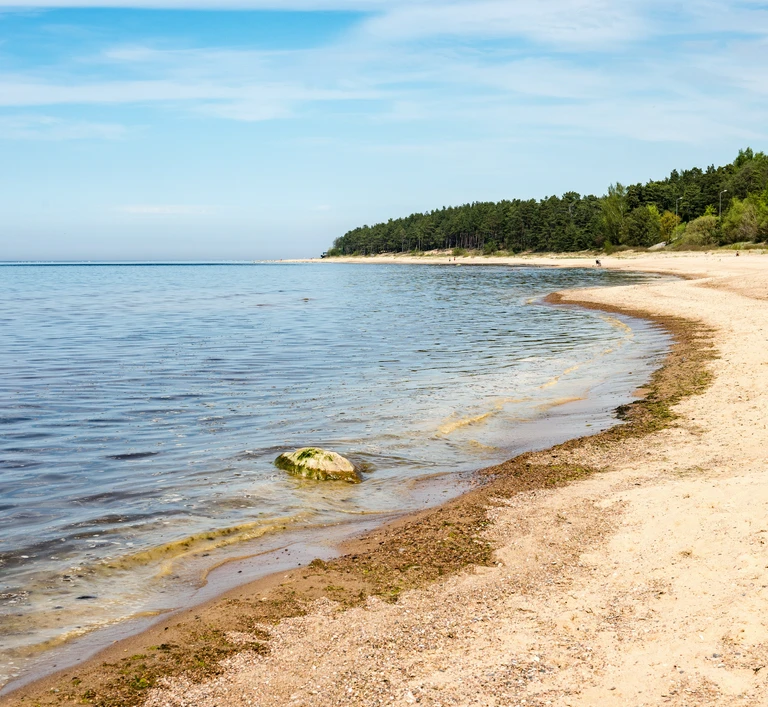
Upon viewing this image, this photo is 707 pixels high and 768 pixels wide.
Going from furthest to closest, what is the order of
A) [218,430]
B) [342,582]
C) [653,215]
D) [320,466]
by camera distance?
[653,215], [218,430], [320,466], [342,582]

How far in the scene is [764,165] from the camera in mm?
122125

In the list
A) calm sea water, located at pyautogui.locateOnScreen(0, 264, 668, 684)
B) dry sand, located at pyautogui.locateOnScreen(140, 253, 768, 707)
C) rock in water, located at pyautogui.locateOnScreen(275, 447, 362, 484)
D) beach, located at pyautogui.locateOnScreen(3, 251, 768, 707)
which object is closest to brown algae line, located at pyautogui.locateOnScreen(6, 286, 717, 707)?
beach, located at pyautogui.locateOnScreen(3, 251, 768, 707)

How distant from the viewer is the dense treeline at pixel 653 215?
336 ft

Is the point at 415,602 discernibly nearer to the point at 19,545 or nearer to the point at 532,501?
the point at 532,501

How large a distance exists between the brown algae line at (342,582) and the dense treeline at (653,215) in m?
94.6

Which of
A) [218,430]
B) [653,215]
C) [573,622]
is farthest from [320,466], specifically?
[653,215]

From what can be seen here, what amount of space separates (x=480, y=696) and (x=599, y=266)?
10771cm

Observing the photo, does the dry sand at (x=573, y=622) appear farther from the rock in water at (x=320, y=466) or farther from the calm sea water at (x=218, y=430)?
Answer: the rock in water at (x=320, y=466)

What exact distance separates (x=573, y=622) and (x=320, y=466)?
5862mm

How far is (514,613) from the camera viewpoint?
19.5 feet

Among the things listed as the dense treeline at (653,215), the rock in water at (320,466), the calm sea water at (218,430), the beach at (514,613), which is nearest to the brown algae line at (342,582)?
the beach at (514,613)

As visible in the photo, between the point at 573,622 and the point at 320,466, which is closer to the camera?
the point at 573,622

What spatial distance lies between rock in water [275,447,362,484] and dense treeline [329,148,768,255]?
95.7 metres

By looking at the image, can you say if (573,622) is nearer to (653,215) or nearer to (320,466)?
(320,466)
